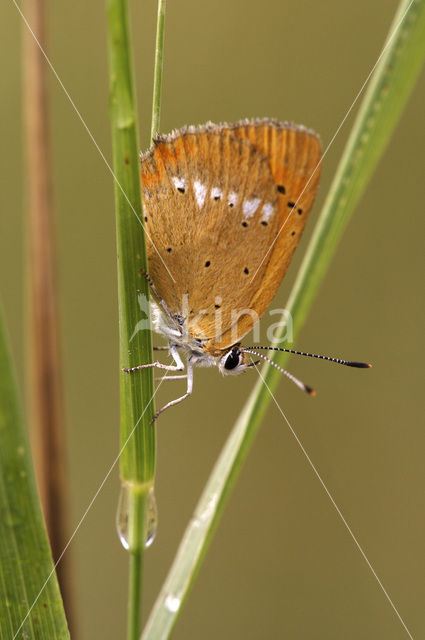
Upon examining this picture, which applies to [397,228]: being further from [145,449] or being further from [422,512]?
[145,449]

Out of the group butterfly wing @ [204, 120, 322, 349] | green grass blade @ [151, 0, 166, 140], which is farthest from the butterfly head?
green grass blade @ [151, 0, 166, 140]

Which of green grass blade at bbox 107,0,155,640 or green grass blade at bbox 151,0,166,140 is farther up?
green grass blade at bbox 151,0,166,140

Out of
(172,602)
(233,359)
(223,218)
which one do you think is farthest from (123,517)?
(223,218)

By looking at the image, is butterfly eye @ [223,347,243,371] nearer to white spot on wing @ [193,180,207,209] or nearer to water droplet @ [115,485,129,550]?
white spot on wing @ [193,180,207,209]

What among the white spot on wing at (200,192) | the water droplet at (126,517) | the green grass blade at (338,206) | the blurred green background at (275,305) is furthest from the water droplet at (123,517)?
the blurred green background at (275,305)

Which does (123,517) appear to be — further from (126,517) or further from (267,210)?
(267,210)

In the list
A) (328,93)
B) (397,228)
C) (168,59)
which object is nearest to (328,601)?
(397,228)

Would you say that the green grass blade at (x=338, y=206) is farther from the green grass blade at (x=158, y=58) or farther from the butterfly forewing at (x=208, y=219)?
the butterfly forewing at (x=208, y=219)
